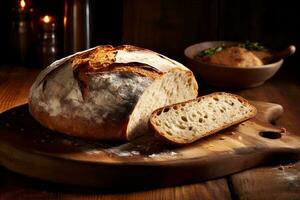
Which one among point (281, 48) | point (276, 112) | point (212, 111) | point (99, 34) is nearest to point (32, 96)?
point (212, 111)

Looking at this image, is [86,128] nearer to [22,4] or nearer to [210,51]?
[210,51]

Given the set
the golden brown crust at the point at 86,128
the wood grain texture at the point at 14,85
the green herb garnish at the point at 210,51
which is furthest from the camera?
the green herb garnish at the point at 210,51

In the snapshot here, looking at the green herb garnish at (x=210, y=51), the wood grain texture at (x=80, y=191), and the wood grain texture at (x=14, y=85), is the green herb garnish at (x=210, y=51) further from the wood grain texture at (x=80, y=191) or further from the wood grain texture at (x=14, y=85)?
the wood grain texture at (x=80, y=191)

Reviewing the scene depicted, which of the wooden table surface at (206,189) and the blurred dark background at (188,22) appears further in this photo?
the blurred dark background at (188,22)

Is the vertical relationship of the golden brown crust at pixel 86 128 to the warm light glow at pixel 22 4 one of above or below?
below

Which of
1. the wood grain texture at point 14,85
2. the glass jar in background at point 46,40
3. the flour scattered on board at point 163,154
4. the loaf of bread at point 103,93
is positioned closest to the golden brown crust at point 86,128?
the loaf of bread at point 103,93

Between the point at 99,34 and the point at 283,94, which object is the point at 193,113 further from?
the point at 99,34

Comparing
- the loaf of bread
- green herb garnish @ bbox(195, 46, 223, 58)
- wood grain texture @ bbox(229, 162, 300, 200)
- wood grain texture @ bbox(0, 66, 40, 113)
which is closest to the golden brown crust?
the loaf of bread
